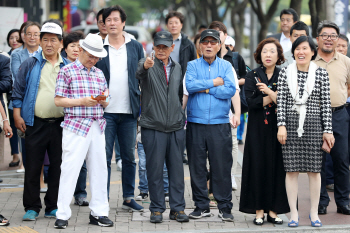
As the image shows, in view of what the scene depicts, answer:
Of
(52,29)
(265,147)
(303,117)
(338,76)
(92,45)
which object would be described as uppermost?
(52,29)

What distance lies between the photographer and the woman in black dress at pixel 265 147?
5.80 meters

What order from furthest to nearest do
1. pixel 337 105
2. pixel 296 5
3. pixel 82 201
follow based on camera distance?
pixel 296 5
pixel 82 201
pixel 337 105

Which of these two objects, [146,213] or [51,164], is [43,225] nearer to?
[51,164]

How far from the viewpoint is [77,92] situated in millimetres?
5598

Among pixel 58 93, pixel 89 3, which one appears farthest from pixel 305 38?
pixel 89 3

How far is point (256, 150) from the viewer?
230 inches

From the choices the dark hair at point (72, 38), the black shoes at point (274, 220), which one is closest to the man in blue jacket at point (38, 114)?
the dark hair at point (72, 38)

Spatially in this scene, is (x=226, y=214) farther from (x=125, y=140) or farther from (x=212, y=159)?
(x=125, y=140)

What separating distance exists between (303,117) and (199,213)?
62.3 inches

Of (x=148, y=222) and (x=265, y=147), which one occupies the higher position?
(x=265, y=147)

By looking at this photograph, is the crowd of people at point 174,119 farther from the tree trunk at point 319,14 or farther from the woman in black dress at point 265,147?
the tree trunk at point 319,14

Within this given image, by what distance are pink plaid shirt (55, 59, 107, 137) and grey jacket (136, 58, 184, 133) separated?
0.54 meters

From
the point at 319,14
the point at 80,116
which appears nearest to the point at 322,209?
the point at 80,116

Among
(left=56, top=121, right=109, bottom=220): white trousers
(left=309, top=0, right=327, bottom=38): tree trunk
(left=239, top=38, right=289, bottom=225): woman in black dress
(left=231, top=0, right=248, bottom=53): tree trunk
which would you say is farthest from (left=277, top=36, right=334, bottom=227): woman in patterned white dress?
(left=231, top=0, right=248, bottom=53): tree trunk
